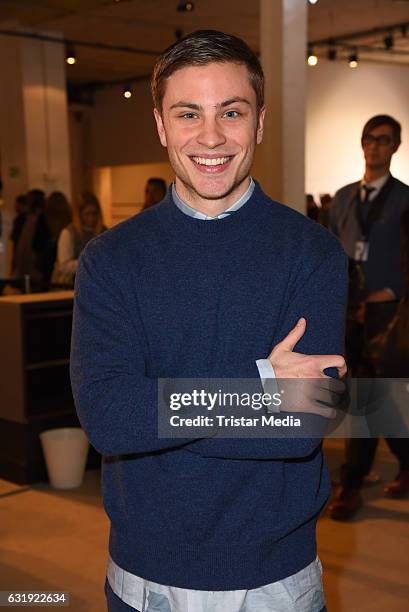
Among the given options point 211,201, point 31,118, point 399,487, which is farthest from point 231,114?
point 31,118

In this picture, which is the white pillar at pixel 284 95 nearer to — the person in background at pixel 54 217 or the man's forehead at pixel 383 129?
the man's forehead at pixel 383 129

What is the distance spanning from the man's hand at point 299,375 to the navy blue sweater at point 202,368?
1.5 inches

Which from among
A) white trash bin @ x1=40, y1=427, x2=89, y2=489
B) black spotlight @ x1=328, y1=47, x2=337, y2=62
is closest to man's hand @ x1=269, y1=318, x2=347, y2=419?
white trash bin @ x1=40, y1=427, x2=89, y2=489

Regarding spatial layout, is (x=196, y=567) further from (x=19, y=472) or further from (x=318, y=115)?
(x=318, y=115)

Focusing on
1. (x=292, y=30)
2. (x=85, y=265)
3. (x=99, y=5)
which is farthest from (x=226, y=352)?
(x=99, y=5)

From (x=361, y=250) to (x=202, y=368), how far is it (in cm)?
250

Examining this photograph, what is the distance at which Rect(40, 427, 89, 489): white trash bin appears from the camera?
13.3ft

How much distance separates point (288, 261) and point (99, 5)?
8.32 m

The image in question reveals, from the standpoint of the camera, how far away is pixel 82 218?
588 centimetres

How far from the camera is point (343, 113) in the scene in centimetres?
1273

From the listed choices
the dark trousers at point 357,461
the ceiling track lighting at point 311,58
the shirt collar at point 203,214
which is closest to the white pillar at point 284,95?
the dark trousers at point 357,461

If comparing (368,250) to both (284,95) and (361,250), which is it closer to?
(361,250)

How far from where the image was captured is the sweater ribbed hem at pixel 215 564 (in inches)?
50.7

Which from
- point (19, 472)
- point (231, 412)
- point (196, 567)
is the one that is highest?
point (231, 412)
